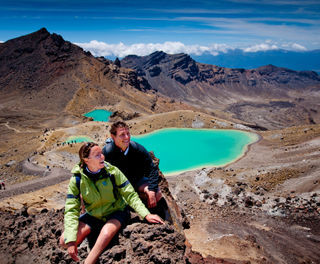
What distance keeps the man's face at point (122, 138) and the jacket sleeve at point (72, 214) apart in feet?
5.32

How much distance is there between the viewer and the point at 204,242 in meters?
15.9

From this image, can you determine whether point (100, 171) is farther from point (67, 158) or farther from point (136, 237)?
point (67, 158)

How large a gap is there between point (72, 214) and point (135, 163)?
2.38m

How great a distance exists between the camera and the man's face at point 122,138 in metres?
6.72

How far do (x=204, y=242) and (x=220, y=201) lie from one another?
10064 millimetres

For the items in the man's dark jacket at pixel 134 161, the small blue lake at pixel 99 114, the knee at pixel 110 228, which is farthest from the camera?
the small blue lake at pixel 99 114

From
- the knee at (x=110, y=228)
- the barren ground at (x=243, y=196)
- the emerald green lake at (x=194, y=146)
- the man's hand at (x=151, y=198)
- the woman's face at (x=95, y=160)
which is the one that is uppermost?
the woman's face at (x=95, y=160)

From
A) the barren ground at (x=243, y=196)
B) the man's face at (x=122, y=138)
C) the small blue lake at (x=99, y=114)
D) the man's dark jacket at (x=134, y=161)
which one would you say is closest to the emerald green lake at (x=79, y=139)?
the barren ground at (x=243, y=196)

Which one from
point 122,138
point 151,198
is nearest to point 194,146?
point 151,198

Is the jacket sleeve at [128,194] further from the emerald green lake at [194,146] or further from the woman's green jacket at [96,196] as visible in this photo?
the emerald green lake at [194,146]

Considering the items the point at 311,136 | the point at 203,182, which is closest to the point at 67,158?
the point at 203,182

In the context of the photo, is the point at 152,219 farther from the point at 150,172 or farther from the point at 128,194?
the point at 150,172

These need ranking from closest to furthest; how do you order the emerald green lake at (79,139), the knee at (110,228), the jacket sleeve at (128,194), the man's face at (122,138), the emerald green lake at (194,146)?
the knee at (110,228) < the jacket sleeve at (128,194) < the man's face at (122,138) < the emerald green lake at (194,146) < the emerald green lake at (79,139)

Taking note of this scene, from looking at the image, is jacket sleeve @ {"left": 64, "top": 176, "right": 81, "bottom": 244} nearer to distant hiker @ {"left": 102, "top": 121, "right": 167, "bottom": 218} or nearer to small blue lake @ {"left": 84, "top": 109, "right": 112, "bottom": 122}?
distant hiker @ {"left": 102, "top": 121, "right": 167, "bottom": 218}
